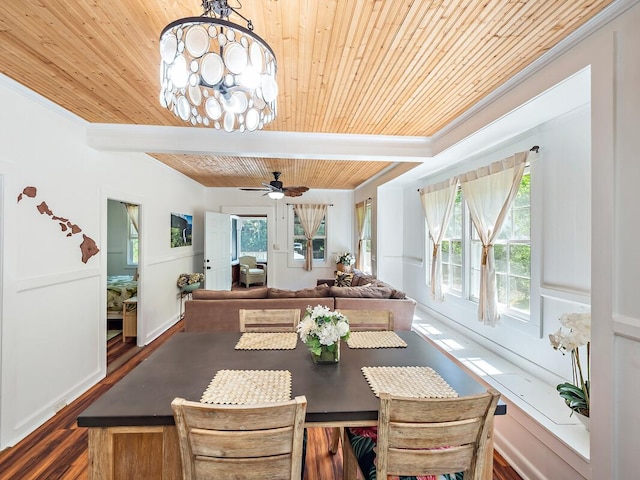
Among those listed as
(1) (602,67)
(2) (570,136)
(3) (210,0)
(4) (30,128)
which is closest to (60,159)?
(4) (30,128)

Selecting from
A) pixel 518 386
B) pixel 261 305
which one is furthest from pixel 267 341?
pixel 518 386

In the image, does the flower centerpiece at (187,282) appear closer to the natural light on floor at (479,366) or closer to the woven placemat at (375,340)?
the woven placemat at (375,340)

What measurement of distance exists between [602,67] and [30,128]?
3.59 meters

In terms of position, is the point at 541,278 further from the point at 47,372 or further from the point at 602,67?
the point at 47,372

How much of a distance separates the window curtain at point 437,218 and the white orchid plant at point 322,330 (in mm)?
2813

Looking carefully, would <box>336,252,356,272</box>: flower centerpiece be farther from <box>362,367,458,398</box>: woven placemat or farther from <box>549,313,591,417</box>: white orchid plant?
<box>362,367,458,398</box>: woven placemat

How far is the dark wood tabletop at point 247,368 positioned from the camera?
114cm

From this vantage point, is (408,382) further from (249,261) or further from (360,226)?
(249,261)

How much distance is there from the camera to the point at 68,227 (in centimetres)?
262

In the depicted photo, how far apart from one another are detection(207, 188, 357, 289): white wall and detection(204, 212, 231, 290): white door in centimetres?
54

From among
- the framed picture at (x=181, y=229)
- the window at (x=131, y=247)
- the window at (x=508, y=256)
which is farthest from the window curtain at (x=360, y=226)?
the window at (x=131, y=247)

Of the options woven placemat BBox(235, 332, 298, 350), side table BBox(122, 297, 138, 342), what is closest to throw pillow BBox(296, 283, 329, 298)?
woven placemat BBox(235, 332, 298, 350)

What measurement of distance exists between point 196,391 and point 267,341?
2.10ft

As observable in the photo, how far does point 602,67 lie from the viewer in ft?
4.65
